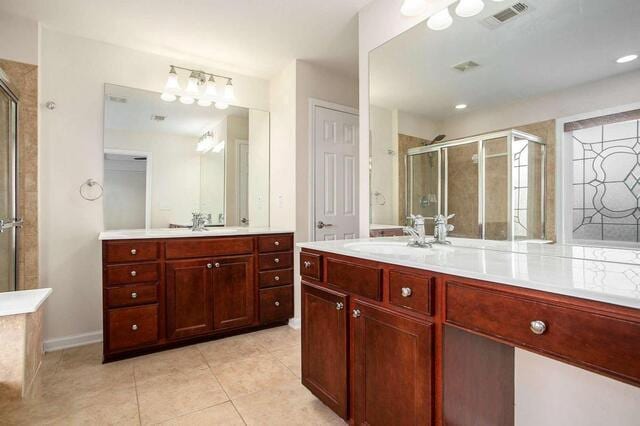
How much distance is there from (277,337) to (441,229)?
69.1 inches

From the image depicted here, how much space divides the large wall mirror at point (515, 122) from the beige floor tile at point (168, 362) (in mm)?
1657

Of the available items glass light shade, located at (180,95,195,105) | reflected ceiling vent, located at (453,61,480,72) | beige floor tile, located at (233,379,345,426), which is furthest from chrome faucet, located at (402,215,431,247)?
glass light shade, located at (180,95,195,105)

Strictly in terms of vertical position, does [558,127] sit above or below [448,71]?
below

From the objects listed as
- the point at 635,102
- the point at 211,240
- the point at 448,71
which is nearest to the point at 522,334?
the point at 635,102

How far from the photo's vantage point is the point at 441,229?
6.08ft

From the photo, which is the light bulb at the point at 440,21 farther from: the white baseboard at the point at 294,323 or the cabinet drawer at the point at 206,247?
the white baseboard at the point at 294,323

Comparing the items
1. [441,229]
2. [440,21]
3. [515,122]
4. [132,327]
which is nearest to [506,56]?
[515,122]

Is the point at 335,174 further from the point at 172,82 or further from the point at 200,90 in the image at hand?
the point at 172,82

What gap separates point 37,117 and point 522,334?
10.8 ft

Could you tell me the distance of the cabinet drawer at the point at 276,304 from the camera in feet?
9.81

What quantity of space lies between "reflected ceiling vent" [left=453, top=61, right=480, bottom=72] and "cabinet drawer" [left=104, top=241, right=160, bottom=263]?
→ 233 centimetres

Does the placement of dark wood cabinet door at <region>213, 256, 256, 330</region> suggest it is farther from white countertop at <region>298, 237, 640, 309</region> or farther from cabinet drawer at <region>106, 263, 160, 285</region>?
white countertop at <region>298, 237, 640, 309</region>

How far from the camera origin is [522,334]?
913mm

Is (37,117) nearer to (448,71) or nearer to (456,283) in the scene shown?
(448,71)
